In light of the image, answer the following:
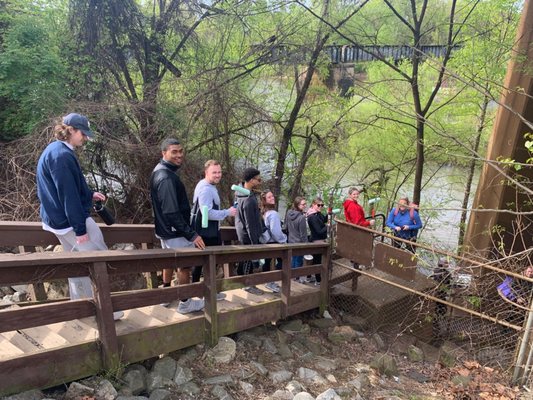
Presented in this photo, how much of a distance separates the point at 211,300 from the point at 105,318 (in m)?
1.07

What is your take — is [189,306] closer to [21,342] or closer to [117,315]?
[117,315]

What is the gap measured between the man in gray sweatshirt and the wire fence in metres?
2.18

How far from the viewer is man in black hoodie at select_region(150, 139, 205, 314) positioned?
3.58 m

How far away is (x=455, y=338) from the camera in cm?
536

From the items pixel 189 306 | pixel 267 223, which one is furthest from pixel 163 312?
pixel 267 223

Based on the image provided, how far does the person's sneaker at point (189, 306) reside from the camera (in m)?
3.87

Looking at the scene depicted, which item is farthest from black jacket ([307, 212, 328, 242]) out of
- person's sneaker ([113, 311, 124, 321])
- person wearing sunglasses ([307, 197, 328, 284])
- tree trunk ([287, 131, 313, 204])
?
tree trunk ([287, 131, 313, 204])

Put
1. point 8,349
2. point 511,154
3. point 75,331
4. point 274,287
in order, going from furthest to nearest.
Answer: point 511,154, point 274,287, point 75,331, point 8,349

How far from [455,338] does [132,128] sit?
6.13 meters

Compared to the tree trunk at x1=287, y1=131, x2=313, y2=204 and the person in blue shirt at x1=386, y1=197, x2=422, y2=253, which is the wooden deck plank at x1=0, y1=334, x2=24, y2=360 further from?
the tree trunk at x1=287, y1=131, x2=313, y2=204

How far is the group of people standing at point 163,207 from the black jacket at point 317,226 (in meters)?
0.89

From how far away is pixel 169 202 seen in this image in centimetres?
357

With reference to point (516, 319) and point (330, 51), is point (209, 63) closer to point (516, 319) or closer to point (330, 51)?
point (330, 51)

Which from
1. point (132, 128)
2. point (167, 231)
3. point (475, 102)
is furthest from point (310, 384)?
point (475, 102)
